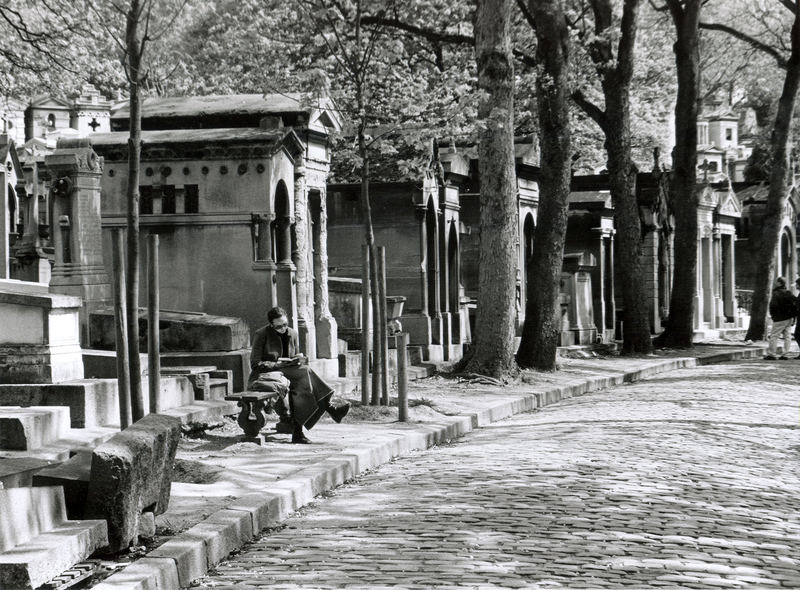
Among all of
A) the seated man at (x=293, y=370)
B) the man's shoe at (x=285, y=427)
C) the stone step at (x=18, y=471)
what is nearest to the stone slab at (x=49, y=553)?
the stone step at (x=18, y=471)

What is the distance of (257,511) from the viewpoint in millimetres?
8078

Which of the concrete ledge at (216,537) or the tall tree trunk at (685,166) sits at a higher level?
the tall tree trunk at (685,166)

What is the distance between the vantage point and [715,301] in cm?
4216

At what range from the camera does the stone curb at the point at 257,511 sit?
20.8ft

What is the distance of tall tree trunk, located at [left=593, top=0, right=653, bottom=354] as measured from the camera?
1095 inches

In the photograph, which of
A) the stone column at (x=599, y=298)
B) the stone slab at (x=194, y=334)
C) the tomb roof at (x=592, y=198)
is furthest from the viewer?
the tomb roof at (x=592, y=198)

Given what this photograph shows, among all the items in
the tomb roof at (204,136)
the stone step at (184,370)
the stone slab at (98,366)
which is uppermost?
the tomb roof at (204,136)

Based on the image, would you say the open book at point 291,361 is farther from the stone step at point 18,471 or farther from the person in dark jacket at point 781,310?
the person in dark jacket at point 781,310

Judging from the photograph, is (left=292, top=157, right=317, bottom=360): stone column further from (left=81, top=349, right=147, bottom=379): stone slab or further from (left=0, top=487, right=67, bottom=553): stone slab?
(left=0, top=487, right=67, bottom=553): stone slab

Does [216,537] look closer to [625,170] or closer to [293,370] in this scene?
[293,370]

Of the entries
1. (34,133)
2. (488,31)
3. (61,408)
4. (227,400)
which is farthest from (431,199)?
(34,133)

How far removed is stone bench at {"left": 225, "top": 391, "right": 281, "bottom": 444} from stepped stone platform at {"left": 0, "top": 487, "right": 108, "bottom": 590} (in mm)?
4889

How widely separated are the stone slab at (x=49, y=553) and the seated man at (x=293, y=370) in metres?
5.37

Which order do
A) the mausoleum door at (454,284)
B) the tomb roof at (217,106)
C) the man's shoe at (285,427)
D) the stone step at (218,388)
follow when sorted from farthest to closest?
1. the mausoleum door at (454,284)
2. the tomb roof at (217,106)
3. the stone step at (218,388)
4. the man's shoe at (285,427)
